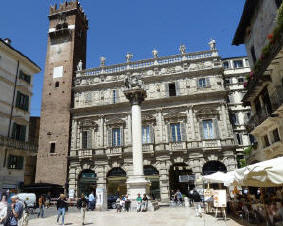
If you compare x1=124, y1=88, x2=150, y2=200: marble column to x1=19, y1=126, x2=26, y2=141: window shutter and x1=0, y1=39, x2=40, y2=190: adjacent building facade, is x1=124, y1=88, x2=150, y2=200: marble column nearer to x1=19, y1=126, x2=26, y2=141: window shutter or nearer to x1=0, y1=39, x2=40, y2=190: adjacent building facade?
x1=0, y1=39, x2=40, y2=190: adjacent building facade

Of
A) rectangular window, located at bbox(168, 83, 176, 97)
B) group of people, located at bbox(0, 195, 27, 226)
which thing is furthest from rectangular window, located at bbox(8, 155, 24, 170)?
group of people, located at bbox(0, 195, 27, 226)

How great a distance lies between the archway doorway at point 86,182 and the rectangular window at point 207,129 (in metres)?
13.8

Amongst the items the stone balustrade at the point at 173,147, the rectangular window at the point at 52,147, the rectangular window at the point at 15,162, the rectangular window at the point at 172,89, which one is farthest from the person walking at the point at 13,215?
the rectangular window at the point at 52,147

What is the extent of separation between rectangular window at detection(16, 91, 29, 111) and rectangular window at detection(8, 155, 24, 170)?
5.23m

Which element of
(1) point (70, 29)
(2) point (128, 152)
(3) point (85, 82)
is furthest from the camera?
(1) point (70, 29)

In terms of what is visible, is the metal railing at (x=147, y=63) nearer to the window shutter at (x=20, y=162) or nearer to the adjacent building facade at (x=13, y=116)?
the adjacent building facade at (x=13, y=116)

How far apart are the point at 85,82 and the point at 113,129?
803cm

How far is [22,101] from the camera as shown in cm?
2686

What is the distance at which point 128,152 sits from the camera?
28500 mm

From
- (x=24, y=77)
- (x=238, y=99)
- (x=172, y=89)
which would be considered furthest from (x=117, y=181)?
(x=238, y=99)

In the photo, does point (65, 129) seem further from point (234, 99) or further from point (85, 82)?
point (234, 99)

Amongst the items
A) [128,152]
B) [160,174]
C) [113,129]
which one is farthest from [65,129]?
[160,174]

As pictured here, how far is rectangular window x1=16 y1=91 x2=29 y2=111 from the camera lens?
86.1 feet

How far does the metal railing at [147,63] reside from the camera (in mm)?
30953
